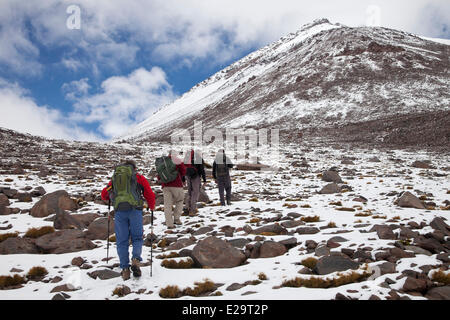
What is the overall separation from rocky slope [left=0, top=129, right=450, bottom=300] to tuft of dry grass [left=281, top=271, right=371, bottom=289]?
17 millimetres

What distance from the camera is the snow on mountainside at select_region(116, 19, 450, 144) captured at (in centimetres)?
5941

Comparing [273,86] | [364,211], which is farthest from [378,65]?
[364,211]

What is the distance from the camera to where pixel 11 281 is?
566cm

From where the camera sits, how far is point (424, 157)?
26.3 metres

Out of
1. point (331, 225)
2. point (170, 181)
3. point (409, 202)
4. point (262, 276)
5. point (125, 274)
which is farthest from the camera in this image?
point (409, 202)

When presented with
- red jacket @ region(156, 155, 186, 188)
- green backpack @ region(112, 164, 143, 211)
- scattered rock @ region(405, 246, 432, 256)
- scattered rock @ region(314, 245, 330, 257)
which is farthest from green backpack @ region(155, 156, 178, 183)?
scattered rock @ region(405, 246, 432, 256)

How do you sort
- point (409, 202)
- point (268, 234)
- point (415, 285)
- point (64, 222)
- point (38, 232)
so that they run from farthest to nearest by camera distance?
point (409, 202), point (64, 222), point (38, 232), point (268, 234), point (415, 285)

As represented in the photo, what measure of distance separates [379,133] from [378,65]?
46.2m

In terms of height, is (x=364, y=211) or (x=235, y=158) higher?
(x=235, y=158)

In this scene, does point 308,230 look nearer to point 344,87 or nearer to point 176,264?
point 176,264

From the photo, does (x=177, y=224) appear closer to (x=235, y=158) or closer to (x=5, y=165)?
(x=5, y=165)

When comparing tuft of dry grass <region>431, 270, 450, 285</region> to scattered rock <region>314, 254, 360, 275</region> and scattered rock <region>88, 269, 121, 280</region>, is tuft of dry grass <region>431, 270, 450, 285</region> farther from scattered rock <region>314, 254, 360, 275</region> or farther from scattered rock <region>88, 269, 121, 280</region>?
scattered rock <region>88, 269, 121, 280</region>

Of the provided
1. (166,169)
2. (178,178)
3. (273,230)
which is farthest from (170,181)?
(273,230)

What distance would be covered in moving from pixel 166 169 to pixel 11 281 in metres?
4.83
